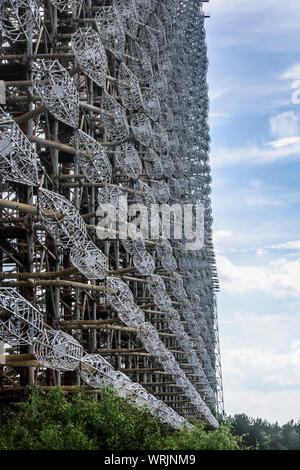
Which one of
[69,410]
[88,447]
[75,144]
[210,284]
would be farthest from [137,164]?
[210,284]

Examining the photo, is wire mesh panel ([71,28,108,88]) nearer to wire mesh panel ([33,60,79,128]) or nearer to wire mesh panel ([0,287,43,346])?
wire mesh panel ([33,60,79,128])

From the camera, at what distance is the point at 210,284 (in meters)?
74.6

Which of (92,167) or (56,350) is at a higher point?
(92,167)

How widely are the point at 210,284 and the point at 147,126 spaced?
126ft

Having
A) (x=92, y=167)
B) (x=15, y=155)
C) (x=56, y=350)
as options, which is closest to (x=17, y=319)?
(x=56, y=350)

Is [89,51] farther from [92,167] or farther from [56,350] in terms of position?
[56,350]

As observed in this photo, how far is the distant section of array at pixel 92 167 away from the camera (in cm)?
2270

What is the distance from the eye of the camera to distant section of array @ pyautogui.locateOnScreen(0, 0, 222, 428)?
74.5 ft

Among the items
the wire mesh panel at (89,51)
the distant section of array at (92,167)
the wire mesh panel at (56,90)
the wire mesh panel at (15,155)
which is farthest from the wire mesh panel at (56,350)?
the wire mesh panel at (89,51)

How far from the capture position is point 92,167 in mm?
27656

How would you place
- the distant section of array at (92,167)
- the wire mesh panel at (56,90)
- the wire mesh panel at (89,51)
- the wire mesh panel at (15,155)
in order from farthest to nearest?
1. the wire mesh panel at (89,51)
2. the wire mesh panel at (56,90)
3. the distant section of array at (92,167)
4. the wire mesh panel at (15,155)

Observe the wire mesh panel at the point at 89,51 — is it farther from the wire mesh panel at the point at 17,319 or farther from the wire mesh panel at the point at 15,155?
the wire mesh panel at the point at 17,319

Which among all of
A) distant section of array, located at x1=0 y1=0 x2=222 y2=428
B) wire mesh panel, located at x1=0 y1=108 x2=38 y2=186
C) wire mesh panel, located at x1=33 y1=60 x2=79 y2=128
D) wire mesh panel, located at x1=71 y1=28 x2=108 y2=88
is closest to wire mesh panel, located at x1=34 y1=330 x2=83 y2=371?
distant section of array, located at x1=0 y1=0 x2=222 y2=428
